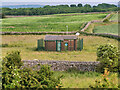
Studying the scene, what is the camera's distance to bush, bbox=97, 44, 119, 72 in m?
13.8

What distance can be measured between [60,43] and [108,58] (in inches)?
502

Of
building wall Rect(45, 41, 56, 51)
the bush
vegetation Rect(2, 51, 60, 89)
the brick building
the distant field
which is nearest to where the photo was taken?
vegetation Rect(2, 51, 60, 89)

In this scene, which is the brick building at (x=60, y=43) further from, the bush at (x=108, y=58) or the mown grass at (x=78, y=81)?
the mown grass at (x=78, y=81)

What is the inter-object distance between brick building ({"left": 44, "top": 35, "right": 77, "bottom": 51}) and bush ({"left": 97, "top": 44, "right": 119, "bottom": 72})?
11965mm

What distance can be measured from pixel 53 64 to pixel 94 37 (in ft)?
69.6

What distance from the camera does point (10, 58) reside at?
13.3 m

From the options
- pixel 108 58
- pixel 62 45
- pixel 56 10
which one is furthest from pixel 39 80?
pixel 56 10

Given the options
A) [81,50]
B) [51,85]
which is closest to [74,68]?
[51,85]

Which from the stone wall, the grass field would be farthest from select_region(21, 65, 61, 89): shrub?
the grass field

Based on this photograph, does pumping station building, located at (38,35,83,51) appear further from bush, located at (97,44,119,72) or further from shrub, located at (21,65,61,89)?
shrub, located at (21,65,61,89)

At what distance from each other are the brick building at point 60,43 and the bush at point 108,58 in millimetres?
11965

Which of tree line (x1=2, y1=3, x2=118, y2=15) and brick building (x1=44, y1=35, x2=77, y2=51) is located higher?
tree line (x1=2, y1=3, x2=118, y2=15)

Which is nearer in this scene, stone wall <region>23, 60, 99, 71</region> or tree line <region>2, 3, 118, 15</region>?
stone wall <region>23, 60, 99, 71</region>

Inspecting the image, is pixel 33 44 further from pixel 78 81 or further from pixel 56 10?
pixel 56 10
